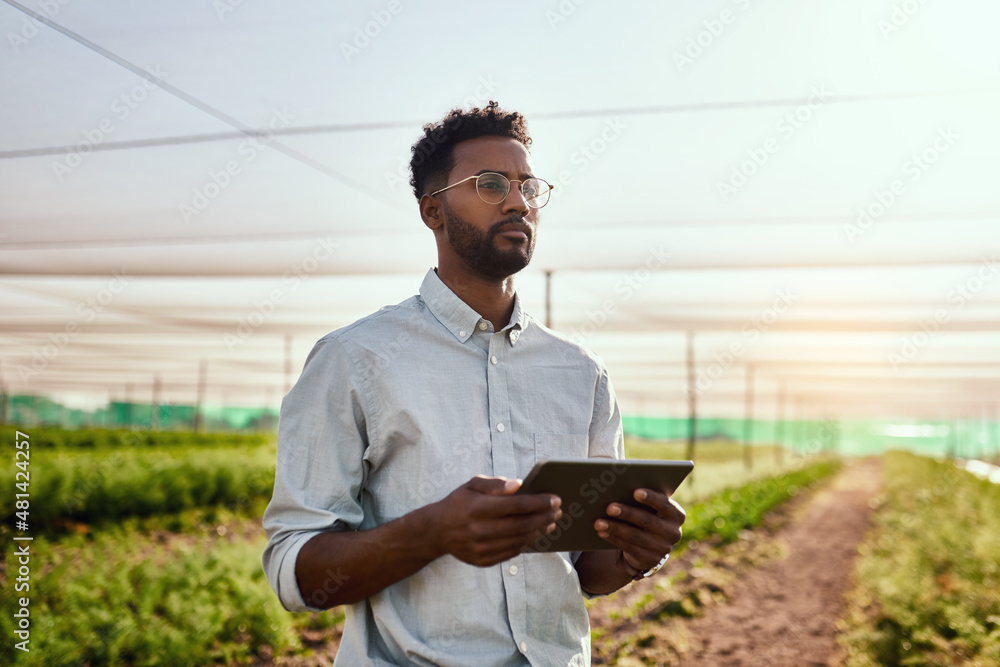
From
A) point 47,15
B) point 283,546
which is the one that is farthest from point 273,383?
point 283,546

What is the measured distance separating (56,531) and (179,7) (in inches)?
247

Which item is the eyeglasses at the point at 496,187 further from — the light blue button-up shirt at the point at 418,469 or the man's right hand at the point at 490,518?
the man's right hand at the point at 490,518

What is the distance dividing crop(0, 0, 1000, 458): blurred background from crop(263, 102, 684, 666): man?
2.23ft

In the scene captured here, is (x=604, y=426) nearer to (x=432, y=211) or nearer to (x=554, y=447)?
(x=554, y=447)

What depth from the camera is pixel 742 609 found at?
6801mm

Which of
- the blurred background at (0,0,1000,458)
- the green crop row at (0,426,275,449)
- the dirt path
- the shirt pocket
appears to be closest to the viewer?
the shirt pocket

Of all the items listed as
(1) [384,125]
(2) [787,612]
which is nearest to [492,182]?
(1) [384,125]

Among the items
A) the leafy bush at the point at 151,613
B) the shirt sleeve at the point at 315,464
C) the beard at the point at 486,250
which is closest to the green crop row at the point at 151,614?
the leafy bush at the point at 151,613

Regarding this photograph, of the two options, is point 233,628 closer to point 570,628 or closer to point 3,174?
point 3,174

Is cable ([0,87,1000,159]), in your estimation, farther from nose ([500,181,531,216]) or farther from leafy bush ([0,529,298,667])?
nose ([500,181,531,216])

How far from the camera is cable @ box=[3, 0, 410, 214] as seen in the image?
3.37 m

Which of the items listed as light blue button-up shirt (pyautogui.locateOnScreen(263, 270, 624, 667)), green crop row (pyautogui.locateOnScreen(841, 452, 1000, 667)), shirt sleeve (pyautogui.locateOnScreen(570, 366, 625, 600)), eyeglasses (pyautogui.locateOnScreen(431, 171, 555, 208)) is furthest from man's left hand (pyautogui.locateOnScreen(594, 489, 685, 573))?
green crop row (pyautogui.locateOnScreen(841, 452, 1000, 667))

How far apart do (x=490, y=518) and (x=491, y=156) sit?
923 millimetres

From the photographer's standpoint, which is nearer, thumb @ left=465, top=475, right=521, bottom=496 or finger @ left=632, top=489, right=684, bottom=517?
thumb @ left=465, top=475, right=521, bottom=496
